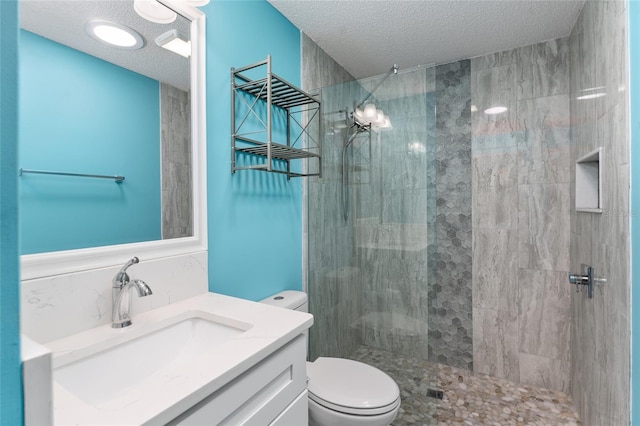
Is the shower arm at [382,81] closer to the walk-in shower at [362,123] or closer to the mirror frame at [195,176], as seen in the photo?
the walk-in shower at [362,123]

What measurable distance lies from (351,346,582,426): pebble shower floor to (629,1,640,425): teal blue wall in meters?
0.97

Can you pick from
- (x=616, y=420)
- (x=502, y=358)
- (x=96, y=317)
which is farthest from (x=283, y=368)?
(x=502, y=358)

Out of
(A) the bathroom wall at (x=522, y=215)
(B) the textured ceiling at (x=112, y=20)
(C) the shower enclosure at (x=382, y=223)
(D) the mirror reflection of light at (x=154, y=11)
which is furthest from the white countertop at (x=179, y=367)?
(A) the bathroom wall at (x=522, y=215)

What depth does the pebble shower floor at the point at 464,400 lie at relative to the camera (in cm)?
182

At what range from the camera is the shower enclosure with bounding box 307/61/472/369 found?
6.03 ft

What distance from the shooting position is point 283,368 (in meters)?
0.94

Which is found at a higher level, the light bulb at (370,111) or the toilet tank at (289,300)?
the light bulb at (370,111)

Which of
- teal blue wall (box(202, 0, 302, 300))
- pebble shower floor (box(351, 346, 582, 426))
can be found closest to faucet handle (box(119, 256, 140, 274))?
teal blue wall (box(202, 0, 302, 300))

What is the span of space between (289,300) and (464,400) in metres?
1.44

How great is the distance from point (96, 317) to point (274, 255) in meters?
0.93

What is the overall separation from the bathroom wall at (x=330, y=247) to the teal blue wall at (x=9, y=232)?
172 cm

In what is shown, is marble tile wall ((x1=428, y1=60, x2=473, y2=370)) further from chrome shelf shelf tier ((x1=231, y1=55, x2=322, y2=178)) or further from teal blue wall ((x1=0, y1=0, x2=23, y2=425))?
teal blue wall ((x1=0, y1=0, x2=23, y2=425))

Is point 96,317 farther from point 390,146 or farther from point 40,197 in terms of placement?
point 390,146

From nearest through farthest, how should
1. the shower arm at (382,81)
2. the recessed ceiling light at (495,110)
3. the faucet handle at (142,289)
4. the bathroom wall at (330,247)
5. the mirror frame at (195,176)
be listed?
the faucet handle at (142,289), the mirror frame at (195,176), the shower arm at (382,81), the bathroom wall at (330,247), the recessed ceiling light at (495,110)
